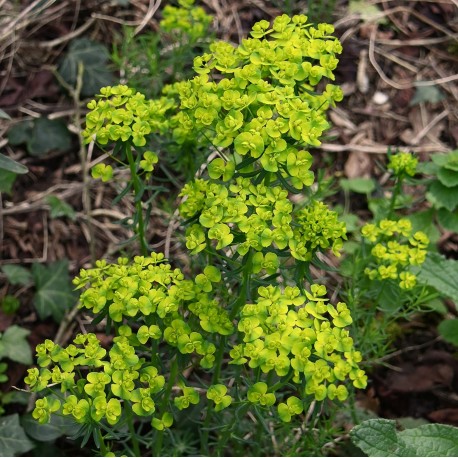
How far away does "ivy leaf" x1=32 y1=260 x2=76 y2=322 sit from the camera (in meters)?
3.15

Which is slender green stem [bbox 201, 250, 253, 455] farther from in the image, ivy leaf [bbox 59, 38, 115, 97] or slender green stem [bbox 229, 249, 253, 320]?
ivy leaf [bbox 59, 38, 115, 97]

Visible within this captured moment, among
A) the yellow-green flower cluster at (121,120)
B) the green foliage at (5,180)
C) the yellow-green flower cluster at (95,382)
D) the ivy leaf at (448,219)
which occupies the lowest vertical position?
the ivy leaf at (448,219)

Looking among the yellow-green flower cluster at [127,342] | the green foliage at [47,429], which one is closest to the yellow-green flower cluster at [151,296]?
the yellow-green flower cluster at [127,342]

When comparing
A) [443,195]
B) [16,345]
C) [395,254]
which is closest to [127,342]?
[395,254]

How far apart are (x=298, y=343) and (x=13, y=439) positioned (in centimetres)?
135

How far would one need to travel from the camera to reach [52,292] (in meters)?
3.16

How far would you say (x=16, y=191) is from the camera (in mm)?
3527

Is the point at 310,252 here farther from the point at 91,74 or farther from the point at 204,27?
the point at 91,74

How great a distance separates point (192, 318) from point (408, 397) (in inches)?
48.6

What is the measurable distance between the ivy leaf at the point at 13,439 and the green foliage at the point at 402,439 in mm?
1157

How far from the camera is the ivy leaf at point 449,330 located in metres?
3.05

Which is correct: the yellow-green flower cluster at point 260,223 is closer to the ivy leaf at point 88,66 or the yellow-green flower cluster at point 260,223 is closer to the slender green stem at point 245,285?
the slender green stem at point 245,285

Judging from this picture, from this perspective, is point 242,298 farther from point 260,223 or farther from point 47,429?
point 47,429

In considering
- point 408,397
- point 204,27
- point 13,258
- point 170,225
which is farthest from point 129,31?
point 408,397
